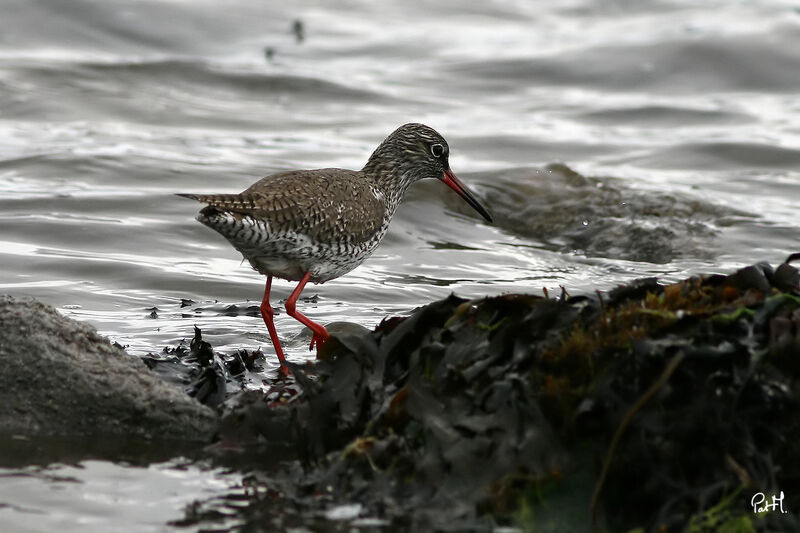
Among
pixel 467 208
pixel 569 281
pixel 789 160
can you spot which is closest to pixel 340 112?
pixel 467 208

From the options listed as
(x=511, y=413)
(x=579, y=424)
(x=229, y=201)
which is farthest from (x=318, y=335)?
(x=579, y=424)

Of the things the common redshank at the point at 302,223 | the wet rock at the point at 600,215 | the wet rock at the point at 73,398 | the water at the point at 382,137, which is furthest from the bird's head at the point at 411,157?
the wet rock at the point at 73,398

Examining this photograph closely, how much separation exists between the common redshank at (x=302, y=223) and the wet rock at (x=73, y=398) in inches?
38.2

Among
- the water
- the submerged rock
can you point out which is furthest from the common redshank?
the submerged rock

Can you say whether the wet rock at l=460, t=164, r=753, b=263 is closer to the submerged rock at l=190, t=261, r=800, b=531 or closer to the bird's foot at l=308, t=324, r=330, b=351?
the bird's foot at l=308, t=324, r=330, b=351

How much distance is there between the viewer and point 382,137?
12.5 m

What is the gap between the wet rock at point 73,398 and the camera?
4.25m

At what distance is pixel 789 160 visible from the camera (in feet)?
39.2

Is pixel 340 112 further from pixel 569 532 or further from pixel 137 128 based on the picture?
pixel 569 532

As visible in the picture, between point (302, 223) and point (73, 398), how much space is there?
1851 mm

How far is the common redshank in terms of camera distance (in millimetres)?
5410

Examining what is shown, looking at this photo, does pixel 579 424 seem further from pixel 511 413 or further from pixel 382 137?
pixel 382 137

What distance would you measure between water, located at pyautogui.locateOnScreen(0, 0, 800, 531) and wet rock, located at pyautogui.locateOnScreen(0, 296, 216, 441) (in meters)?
0.35

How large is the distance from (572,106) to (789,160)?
130 inches
